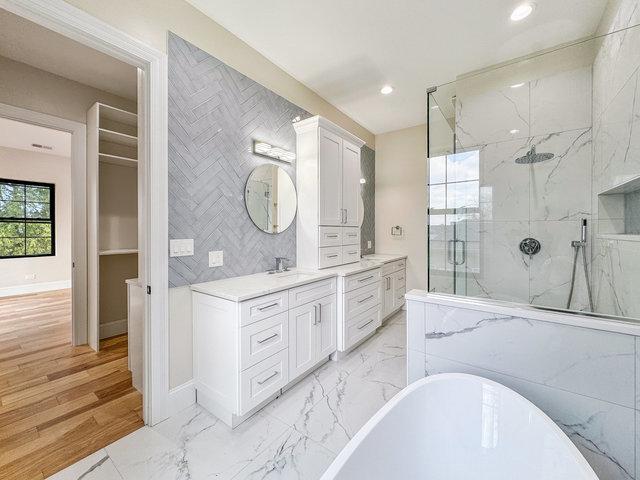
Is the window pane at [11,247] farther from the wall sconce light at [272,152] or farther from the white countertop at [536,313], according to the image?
the white countertop at [536,313]

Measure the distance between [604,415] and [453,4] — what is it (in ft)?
8.40

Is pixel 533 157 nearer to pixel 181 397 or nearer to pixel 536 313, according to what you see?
pixel 536 313

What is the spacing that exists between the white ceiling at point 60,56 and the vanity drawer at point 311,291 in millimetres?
2644

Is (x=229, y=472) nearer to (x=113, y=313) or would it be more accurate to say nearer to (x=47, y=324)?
(x=113, y=313)

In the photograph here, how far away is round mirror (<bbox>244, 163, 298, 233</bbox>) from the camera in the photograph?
236cm

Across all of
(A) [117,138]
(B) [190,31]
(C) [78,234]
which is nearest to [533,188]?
(B) [190,31]

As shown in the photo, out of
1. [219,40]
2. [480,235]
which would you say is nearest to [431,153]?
[480,235]

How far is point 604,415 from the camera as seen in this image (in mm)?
1102

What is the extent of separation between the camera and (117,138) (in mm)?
2943

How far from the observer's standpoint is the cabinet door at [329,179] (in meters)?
2.74

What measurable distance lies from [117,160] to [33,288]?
4192mm

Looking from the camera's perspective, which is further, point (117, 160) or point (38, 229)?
point (38, 229)

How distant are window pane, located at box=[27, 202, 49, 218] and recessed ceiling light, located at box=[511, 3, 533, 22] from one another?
782 centimetres

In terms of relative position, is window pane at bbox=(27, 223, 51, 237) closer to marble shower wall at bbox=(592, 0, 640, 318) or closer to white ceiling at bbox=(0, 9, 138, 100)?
→ white ceiling at bbox=(0, 9, 138, 100)
